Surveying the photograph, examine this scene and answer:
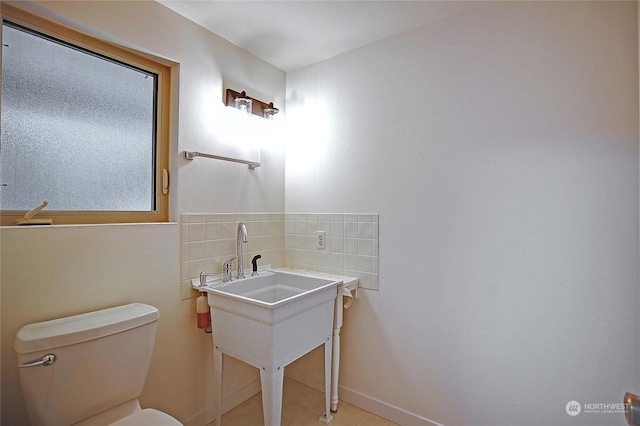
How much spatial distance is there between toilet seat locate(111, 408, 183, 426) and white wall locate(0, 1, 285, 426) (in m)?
0.34

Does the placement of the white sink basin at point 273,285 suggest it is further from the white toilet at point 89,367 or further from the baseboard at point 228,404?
the baseboard at point 228,404

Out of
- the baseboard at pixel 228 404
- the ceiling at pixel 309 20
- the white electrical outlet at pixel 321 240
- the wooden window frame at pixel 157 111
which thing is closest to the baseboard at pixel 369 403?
the baseboard at pixel 228 404

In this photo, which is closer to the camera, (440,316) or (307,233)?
(440,316)

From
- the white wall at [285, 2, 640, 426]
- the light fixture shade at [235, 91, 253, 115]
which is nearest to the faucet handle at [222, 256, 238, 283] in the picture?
the white wall at [285, 2, 640, 426]

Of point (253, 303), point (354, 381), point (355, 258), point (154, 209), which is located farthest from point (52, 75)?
point (354, 381)

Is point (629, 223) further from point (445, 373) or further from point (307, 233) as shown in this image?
point (307, 233)

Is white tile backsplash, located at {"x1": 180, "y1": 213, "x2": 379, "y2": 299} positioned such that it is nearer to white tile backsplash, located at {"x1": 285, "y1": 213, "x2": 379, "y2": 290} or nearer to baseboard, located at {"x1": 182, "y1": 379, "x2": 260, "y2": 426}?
white tile backsplash, located at {"x1": 285, "y1": 213, "x2": 379, "y2": 290}

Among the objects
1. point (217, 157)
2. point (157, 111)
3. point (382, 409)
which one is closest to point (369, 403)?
point (382, 409)

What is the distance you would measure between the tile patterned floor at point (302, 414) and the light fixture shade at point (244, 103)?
186 cm

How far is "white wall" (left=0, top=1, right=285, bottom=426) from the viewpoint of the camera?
1.17m

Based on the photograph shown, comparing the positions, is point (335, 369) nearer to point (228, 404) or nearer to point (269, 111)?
point (228, 404)

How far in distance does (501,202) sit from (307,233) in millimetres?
1225

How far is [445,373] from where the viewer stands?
5.50 ft

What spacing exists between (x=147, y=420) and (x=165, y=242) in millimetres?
774
